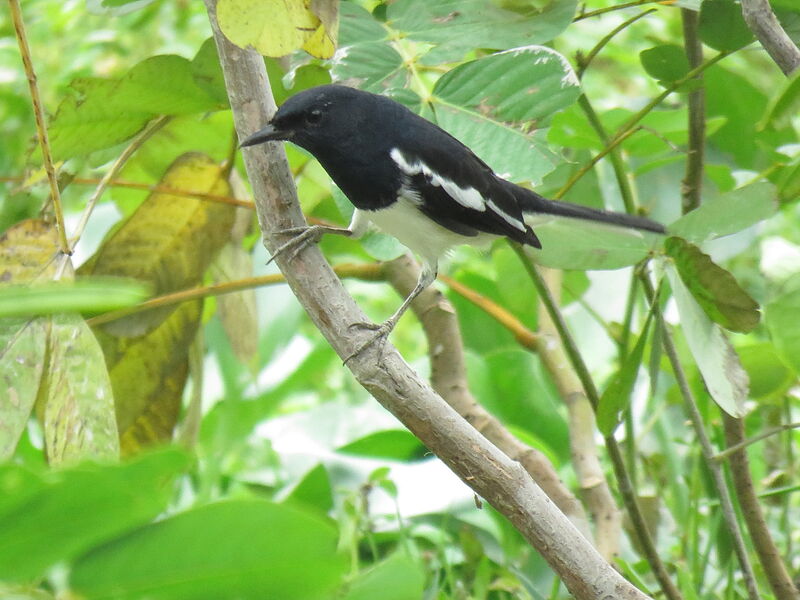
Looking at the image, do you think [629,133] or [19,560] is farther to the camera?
[629,133]

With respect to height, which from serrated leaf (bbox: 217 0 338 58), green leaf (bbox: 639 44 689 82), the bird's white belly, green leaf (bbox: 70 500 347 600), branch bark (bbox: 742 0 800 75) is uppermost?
serrated leaf (bbox: 217 0 338 58)

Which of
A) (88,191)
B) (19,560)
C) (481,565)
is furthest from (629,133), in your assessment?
(88,191)

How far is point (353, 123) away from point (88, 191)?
1272 millimetres

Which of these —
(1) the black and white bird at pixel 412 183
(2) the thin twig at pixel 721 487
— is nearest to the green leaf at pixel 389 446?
(1) the black and white bird at pixel 412 183

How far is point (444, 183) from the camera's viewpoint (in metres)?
1.48

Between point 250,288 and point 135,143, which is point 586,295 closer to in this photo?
point 250,288

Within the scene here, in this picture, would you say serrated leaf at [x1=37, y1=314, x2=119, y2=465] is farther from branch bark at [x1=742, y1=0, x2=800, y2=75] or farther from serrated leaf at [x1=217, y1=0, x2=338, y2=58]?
branch bark at [x1=742, y1=0, x2=800, y2=75]

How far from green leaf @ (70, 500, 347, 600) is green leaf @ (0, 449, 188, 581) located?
0.05 feet

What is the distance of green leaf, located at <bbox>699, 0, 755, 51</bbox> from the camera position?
110 centimetres

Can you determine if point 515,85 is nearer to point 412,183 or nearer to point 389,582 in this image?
point 412,183

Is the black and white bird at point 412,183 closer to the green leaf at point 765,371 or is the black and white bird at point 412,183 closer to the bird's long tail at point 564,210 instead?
the bird's long tail at point 564,210

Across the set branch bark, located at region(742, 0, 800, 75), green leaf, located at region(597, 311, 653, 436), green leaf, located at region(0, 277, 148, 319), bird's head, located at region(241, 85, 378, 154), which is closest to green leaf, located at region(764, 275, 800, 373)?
green leaf, located at region(597, 311, 653, 436)

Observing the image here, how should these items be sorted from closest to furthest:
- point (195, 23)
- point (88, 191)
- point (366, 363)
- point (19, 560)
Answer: point (19, 560) → point (366, 363) → point (88, 191) → point (195, 23)

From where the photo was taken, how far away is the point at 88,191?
2463 mm
